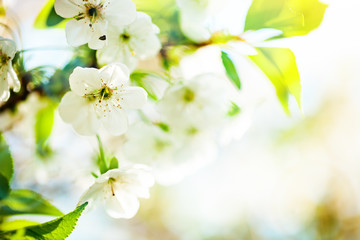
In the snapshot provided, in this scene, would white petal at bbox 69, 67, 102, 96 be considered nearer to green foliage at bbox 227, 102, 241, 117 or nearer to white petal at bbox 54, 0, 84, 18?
white petal at bbox 54, 0, 84, 18

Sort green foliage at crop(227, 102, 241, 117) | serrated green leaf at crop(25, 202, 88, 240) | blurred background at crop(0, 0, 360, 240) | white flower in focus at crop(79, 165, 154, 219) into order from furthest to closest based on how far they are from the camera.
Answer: blurred background at crop(0, 0, 360, 240) < green foliage at crop(227, 102, 241, 117) < white flower in focus at crop(79, 165, 154, 219) < serrated green leaf at crop(25, 202, 88, 240)

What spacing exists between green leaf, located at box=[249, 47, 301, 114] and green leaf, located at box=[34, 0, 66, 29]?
0.76 ft

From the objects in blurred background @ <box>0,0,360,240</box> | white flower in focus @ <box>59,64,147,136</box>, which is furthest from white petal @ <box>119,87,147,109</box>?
blurred background @ <box>0,0,360,240</box>

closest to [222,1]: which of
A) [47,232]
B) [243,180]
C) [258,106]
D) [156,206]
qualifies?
[258,106]

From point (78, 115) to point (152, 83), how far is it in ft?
0.37

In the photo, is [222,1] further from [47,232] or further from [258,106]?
[47,232]

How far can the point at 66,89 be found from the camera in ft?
1.53

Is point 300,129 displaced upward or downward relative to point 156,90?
downward

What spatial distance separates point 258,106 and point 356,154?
286 cm

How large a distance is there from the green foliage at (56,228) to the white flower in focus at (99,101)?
4.1 inches

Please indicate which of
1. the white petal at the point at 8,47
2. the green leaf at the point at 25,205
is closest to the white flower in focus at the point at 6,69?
the white petal at the point at 8,47

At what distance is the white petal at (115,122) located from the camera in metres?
0.39

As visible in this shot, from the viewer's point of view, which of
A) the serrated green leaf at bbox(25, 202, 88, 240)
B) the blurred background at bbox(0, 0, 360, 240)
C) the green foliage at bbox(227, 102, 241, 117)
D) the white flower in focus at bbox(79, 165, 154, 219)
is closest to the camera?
the serrated green leaf at bbox(25, 202, 88, 240)

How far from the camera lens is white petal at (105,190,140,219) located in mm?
434
